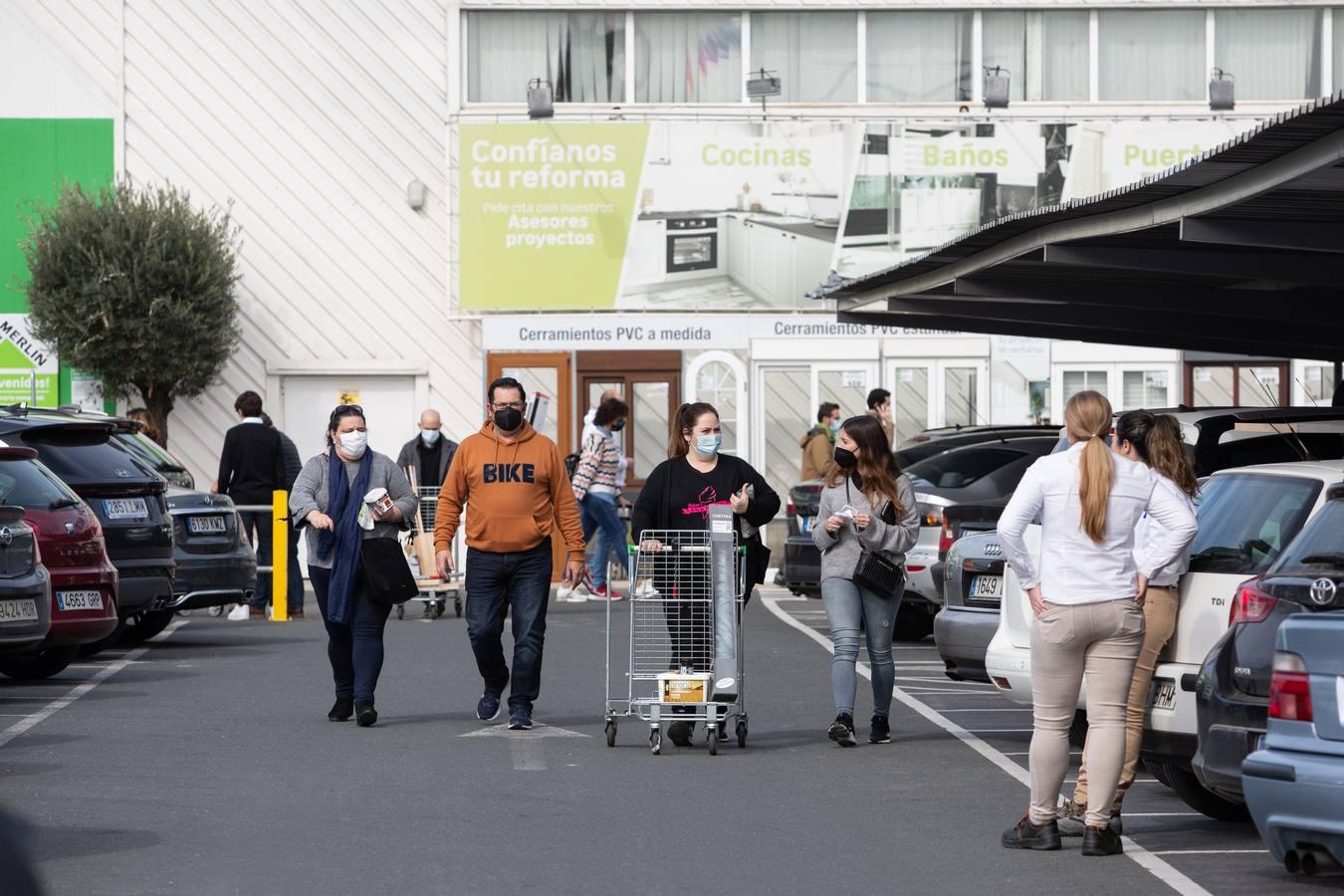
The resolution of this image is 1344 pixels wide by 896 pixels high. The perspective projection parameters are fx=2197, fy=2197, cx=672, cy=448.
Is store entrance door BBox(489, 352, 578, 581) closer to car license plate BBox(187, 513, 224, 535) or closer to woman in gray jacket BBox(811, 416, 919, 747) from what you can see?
car license plate BBox(187, 513, 224, 535)

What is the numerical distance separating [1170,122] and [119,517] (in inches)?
771

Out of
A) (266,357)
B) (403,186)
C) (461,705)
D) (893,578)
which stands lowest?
(461,705)

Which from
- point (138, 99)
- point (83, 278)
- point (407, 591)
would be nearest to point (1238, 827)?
point (407, 591)

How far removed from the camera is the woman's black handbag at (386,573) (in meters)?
12.7

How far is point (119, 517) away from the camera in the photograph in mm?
16656

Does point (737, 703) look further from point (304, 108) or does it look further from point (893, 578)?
point (304, 108)

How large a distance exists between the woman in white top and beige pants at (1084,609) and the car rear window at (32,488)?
8313 mm

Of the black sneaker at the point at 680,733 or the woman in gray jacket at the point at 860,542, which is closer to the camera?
the black sneaker at the point at 680,733

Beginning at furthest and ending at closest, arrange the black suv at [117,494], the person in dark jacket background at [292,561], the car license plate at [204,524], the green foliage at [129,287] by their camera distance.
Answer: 1. the green foliage at [129,287]
2. the person in dark jacket background at [292,561]
3. the car license plate at [204,524]
4. the black suv at [117,494]

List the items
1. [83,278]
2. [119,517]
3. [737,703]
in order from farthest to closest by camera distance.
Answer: [83,278] → [119,517] → [737,703]

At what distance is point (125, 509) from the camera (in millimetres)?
16734

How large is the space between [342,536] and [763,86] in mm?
19448

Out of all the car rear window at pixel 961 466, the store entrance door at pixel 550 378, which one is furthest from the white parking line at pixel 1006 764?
the store entrance door at pixel 550 378

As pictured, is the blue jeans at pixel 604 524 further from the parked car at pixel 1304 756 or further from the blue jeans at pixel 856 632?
the parked car at pixel 1304 756
